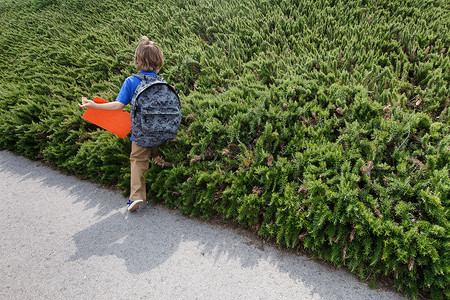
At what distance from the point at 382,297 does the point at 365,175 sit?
1071mm

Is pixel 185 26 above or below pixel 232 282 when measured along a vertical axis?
above

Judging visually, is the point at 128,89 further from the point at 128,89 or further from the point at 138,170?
the point at 138,170

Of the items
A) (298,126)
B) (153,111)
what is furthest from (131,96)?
(298,126)

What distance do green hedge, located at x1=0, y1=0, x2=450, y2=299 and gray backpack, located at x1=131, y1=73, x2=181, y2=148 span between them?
0.37m

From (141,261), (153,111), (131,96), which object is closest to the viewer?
(141,261)

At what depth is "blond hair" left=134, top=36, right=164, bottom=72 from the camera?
312 centimetres

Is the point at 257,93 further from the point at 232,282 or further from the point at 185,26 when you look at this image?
the point at 185,26

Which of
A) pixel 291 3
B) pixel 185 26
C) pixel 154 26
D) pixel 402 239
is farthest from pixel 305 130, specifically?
pixel 154 26

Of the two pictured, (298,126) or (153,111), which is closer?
(153,111)

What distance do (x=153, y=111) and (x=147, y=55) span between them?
0.67 m

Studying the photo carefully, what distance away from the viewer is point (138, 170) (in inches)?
136

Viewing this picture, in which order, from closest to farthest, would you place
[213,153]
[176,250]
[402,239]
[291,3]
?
[402,239]
[176,250]
[213,153]
[291,3]

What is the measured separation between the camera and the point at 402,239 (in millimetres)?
2283

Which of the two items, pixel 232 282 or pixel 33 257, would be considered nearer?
pixel 232 282
